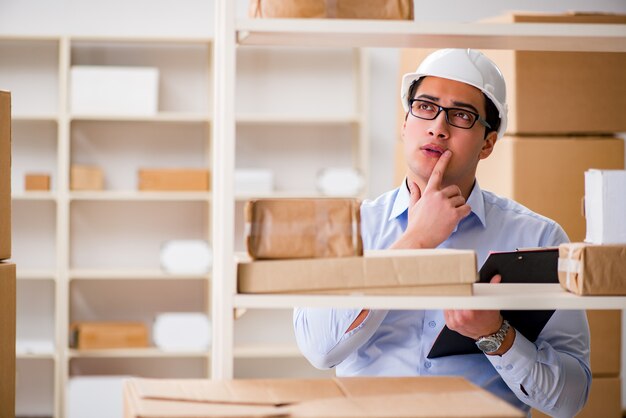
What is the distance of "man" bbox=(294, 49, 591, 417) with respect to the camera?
1594mm

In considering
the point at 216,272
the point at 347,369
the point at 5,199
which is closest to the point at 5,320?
the point at 5,199

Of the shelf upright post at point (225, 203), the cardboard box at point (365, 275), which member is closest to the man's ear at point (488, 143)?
the cardboard box at point (365, 275)

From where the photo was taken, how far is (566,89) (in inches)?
117

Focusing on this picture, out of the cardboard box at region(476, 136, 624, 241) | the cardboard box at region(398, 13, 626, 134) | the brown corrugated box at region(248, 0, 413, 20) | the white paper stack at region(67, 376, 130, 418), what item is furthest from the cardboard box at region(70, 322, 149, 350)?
the brown corrugated box at region(248, 0, 413, 20)

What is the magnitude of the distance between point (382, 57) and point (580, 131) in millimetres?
2097

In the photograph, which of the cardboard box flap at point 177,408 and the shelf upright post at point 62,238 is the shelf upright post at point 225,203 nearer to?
the cardboard box flap at point 177,408

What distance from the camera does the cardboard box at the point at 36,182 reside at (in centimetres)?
446

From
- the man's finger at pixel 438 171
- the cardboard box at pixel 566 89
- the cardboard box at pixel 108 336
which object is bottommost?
the cardboard box at pixel 108 336

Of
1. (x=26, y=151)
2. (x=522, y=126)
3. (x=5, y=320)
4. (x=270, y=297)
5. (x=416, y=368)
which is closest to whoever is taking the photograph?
(x=270, y=297)

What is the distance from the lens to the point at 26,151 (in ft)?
15.6

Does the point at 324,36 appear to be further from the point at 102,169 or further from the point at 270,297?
the point at 102,169

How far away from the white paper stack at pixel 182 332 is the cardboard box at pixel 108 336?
3.4 inches

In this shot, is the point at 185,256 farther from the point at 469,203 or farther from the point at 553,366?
the point at 553,366

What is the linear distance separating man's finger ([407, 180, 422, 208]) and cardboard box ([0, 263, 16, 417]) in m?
0.82
